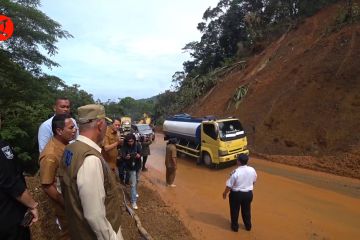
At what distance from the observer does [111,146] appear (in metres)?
8.20

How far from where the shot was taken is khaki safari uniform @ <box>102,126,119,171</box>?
27.3 feet

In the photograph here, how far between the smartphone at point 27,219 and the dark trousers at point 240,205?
15.9 feet

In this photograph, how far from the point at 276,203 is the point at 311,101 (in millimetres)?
10141

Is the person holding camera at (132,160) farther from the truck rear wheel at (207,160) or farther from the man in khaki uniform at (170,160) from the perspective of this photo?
the truck rear wheel at (207,160)

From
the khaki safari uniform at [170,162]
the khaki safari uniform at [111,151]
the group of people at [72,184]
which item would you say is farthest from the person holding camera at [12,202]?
the khaki safari uniform at [170,162]

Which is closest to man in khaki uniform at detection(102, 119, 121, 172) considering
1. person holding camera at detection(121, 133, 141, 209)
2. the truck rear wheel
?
person holding camera at detection(121, 133, 141, 209)

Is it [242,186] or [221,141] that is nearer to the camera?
[242,186]

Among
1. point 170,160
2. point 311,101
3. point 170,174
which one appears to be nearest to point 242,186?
point 170,160

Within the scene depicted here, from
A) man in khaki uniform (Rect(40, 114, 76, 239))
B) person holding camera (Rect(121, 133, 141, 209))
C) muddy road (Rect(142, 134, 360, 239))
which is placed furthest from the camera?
person holding camera (Rect(121, 133, 141, 209))

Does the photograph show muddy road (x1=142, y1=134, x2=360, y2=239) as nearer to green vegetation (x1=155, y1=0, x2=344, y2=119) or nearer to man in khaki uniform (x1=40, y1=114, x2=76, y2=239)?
man in khaki uniform (x1=40, y1=114, x2=76, y2=239)

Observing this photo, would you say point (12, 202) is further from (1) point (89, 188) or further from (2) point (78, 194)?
(1) point (89, 188)

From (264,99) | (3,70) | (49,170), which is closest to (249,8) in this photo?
(264,99)

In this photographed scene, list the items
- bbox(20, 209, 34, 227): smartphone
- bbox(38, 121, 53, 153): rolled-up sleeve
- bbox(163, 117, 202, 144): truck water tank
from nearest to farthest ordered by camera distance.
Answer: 1. bbox(20, 209, 34, 227): smartphone
2. bbox(38, 121, 53, 153): rolled-up sleeve
3. bbox(163, 117, 202, 144): truck water tank

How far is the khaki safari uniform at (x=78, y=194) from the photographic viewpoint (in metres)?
2.65
